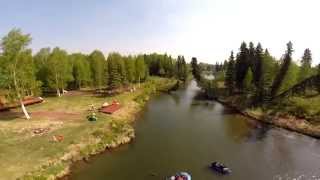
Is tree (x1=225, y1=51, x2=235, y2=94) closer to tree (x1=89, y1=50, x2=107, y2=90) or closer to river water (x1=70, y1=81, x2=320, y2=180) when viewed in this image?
river water (x1=70, y1=81, x2=320, y2=180)

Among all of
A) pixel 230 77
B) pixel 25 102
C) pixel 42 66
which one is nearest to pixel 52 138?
pixel 25 102

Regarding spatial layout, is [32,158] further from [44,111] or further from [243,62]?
[243,62]

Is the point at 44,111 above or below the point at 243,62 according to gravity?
below

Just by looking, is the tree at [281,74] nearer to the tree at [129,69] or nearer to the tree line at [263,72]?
the tree line at [263,72]

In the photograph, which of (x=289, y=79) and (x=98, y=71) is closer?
(x=289, y=79)

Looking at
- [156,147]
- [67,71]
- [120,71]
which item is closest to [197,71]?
[120,71]

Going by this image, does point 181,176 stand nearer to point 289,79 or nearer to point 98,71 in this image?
point 289,79
